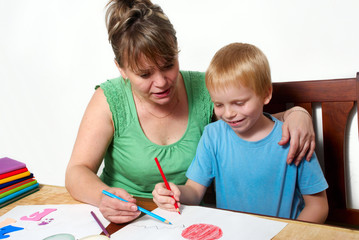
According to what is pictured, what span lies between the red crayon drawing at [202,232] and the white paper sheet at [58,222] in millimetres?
206

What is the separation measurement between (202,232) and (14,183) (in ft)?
2.22

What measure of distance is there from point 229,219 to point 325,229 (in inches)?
7.7

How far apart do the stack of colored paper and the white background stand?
0.84 m

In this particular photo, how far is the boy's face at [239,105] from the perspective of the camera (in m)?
0.99

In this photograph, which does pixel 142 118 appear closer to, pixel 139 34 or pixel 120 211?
pixel 139 34

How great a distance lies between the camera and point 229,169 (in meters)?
1.14

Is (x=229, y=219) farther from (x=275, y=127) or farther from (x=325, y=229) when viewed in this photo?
(x=275, y=127)

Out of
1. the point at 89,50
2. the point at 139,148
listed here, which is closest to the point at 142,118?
the point at 139,148

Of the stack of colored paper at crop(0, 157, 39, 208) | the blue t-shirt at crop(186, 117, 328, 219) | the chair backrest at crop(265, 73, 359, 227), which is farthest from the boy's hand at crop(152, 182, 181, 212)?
the chair backrest at crop(265, 73, 359, 227)

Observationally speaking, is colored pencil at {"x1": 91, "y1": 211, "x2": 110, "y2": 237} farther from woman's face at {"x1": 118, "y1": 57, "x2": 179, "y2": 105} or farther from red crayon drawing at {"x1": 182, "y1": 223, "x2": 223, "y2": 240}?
woman's face at {"x1": 118, "y1": 57, "x2": 179, "y2": 105}

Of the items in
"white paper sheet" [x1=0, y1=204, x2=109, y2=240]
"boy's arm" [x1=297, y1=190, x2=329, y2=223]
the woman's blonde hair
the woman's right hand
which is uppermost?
the woman's blonde hair

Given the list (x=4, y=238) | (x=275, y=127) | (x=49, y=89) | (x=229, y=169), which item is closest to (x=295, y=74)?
(x=275, y=127)

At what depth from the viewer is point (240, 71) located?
3.24 feet

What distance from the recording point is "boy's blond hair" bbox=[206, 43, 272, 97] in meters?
0.99
